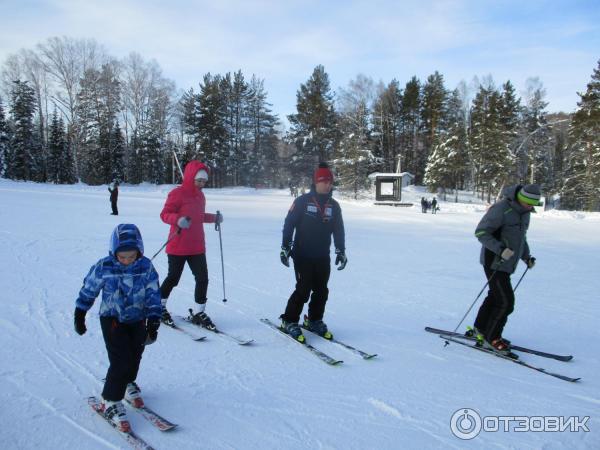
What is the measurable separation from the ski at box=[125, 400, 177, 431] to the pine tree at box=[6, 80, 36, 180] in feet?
143

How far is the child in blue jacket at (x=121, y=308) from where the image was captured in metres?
2.67

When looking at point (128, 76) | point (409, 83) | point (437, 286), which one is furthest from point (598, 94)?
point (128, 76)

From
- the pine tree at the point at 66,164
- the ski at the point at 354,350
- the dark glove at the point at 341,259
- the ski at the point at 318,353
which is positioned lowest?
the ski at the point at 354,350

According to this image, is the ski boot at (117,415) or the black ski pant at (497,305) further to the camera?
the black ski pant at (497,305)

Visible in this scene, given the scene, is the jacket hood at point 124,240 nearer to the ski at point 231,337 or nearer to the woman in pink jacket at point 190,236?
the woman in pink jacket at point 190,236

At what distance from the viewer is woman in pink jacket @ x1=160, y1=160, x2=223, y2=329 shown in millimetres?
4547

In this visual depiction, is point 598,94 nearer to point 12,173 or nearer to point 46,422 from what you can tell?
point 46,422

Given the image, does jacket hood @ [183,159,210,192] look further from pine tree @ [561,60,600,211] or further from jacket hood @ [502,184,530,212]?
pine tree @ [561,60,600,211]

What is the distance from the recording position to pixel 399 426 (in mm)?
2789

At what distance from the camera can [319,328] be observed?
14.7 feet

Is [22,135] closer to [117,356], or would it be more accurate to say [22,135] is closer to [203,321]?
[203,321]

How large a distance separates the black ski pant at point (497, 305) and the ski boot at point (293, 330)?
1.89 m

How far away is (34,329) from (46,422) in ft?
6.56

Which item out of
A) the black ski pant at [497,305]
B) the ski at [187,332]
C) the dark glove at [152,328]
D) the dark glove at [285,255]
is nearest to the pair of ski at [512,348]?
the black ski pant at [497,305]
